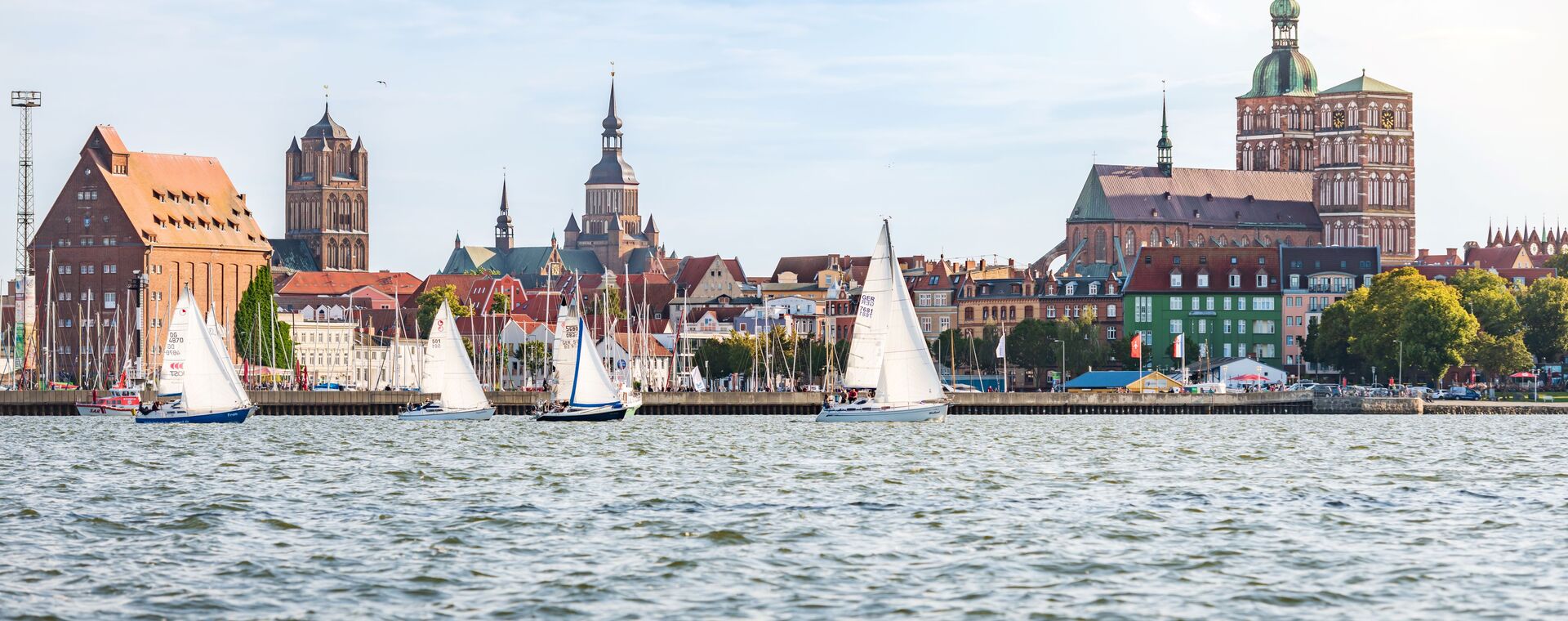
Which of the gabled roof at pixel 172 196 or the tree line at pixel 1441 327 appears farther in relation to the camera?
the gabled roof at pixel 172 196

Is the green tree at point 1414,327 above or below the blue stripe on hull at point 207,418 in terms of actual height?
above

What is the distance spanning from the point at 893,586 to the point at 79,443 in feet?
169

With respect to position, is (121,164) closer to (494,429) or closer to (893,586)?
(494,429)

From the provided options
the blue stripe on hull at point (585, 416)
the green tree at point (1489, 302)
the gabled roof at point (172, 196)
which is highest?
the gabled roof at point (172, 196)

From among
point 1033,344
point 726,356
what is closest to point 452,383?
point 726,356

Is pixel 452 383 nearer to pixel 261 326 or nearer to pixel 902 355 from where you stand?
pixel 902 355

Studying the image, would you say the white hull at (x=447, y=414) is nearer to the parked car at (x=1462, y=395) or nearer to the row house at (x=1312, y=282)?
the parked car at (x=1462, y=395)

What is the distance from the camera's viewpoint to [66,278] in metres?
169

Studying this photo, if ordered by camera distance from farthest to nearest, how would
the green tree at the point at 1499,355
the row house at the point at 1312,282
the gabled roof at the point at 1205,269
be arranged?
the gabled roof at the point at 1205,269 → the row house at the point at 1312,282 → the green tree at the point at 1499,355

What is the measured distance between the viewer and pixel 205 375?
97.2m

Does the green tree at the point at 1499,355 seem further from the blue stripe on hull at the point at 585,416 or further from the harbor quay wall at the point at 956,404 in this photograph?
the blue stripe on hull at the point at 585,416

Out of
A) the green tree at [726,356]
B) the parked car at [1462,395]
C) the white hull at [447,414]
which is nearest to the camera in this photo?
the white hull at [447,414]

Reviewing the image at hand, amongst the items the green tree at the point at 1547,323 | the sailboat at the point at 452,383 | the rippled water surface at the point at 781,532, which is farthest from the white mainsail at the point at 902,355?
the green tree at the point at 1547,323

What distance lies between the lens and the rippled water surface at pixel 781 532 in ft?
108
